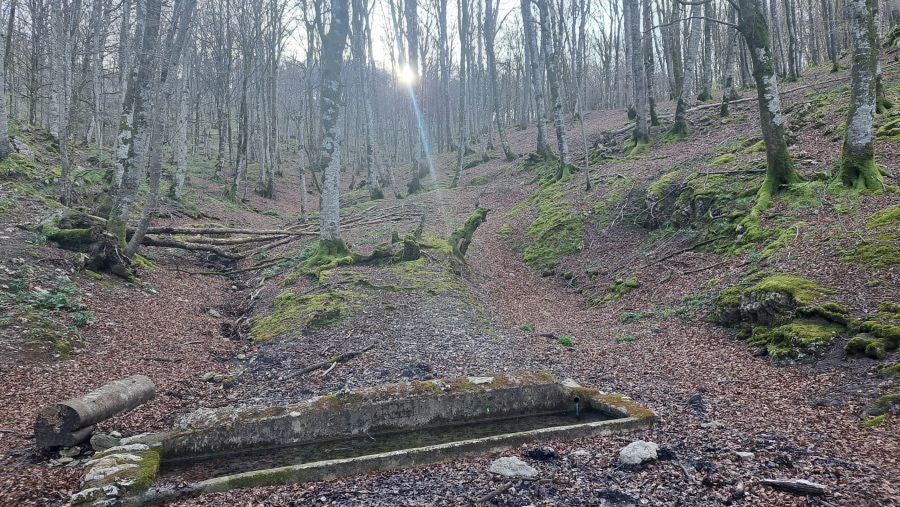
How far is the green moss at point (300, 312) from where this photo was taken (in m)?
9.27

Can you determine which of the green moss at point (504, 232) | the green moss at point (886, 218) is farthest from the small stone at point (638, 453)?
the green moss at point (504, 232)

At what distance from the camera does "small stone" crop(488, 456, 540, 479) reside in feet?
14.1

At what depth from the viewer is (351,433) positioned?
5723 mm

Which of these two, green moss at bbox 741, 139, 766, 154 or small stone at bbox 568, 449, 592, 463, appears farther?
green moss at bbox 741, 139, 766, 154

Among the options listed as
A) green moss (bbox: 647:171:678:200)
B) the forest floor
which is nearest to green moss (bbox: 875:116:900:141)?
the forest floor

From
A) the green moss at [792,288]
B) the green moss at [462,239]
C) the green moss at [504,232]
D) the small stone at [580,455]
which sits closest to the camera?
the small stone at [580,455]

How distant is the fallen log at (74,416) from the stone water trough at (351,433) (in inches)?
22.2

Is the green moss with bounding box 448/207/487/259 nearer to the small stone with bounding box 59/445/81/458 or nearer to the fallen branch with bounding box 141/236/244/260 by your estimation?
the fallen branch with bounding box 141/236/244/260

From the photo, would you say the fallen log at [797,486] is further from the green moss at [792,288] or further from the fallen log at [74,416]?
the fallen log at [74,416]

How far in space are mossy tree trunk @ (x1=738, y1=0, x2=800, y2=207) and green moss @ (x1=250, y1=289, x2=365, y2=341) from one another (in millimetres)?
9002

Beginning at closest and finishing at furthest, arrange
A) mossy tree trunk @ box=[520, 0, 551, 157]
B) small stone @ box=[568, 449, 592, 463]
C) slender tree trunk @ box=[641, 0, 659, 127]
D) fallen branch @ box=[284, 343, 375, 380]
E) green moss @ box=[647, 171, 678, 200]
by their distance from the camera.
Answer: small stone @ box=[568, 449, 592, 463] → fallen branch @ box=[284, 343, 375, 380] → green moss @ box=[647, 171, 678, 200] → slender tree trunk @ box=[641, 0, 659, 127] → mossy tree trunk @ box=[520, 0, 551, 157]

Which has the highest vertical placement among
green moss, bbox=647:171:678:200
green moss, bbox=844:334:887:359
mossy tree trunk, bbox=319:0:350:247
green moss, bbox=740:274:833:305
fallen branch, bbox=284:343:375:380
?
mossy tree trunk, bbox=319:0:350:247

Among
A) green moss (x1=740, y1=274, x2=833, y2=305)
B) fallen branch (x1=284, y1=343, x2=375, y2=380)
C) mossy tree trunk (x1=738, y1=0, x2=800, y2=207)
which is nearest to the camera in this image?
green moss (x1=740, y1=274, x2=833, y2=305)

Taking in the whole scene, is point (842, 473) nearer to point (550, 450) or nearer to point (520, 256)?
point (550, 450)
